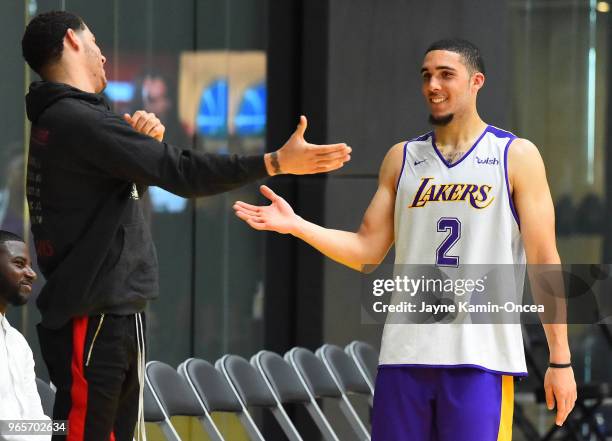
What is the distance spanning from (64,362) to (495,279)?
149 cm

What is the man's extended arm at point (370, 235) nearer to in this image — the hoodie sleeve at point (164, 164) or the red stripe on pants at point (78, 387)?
the hoodie sleeve at point (164, 164)

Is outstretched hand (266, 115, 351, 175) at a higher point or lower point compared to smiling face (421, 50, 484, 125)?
lower

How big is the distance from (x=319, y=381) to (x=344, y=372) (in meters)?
0.28

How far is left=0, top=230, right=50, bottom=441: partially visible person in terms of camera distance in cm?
422

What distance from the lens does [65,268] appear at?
375 centimetres

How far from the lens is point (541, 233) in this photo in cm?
441

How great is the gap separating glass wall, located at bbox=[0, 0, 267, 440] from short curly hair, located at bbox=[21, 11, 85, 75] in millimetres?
2543

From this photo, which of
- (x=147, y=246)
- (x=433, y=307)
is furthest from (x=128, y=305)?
(x=433, y=307)

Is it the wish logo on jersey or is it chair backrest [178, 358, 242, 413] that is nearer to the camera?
the wish logo on jersey

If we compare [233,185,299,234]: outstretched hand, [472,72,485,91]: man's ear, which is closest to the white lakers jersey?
[472,72,485,91]: man's ear

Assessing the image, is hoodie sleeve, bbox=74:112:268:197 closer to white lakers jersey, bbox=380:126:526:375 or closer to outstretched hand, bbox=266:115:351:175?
outstretched hand, bbox=266:115:351:175

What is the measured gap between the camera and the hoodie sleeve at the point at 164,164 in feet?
12.2

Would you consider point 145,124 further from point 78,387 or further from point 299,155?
point 78,387

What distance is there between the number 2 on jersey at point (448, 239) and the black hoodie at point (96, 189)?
36.3 inches
